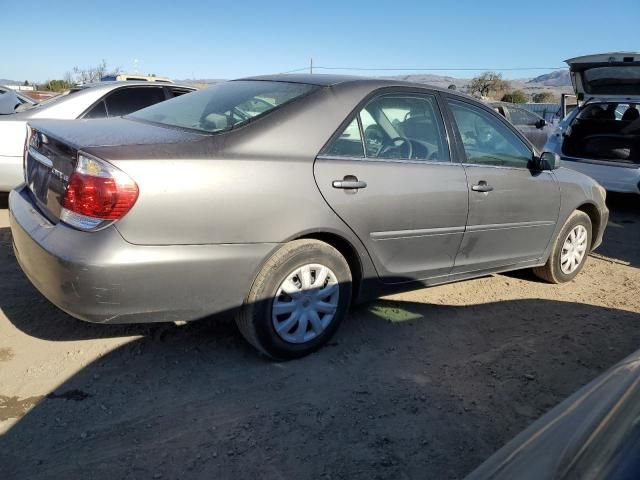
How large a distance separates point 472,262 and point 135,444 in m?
2.58

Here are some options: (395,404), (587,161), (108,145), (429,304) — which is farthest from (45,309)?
(587,161)

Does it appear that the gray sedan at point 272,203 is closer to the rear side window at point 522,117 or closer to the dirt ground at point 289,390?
the dirt ground at point 289,390

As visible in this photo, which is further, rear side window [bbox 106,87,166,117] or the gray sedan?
rear side window [bbox 106,87,166,117]

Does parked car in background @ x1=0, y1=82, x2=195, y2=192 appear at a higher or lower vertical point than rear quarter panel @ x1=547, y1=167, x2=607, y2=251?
higher

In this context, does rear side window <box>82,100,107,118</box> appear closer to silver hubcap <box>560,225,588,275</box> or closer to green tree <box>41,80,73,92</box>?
silver hubcap <box>560,225,588,275</box>

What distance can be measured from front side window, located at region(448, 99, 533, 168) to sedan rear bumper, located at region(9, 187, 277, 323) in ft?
5.81

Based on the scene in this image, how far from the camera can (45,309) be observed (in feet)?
11.8

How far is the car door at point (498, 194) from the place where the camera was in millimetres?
3811

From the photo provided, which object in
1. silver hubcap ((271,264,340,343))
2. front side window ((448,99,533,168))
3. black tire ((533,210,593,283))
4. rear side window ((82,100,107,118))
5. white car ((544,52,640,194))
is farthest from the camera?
white car ((544,52,640,194))

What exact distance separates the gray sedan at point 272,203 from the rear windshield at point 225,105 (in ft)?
0.06

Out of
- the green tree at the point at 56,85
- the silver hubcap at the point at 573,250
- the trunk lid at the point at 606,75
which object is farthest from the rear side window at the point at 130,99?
the green tree at the point at 56,85

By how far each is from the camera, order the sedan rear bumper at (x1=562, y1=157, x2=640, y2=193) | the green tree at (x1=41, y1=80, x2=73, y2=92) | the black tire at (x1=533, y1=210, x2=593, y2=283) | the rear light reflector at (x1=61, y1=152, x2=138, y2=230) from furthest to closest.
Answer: the green tree at (x1=41, y1=80, x2=73, y2=92) → the sedan rear bumper at (x1=562, y1=157, x2=640, y2=193) → the black tire at (x1=533, y1=210, x2=593, y2=283) → the rear light reflector at (x1=61, y1=152, x2=138, y2=230)

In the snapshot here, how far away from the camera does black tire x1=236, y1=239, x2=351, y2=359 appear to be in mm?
2924

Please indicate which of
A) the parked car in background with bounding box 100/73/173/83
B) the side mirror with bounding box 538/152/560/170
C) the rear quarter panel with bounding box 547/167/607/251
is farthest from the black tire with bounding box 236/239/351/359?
the parked car in background with bounding box 100/73/173/83
